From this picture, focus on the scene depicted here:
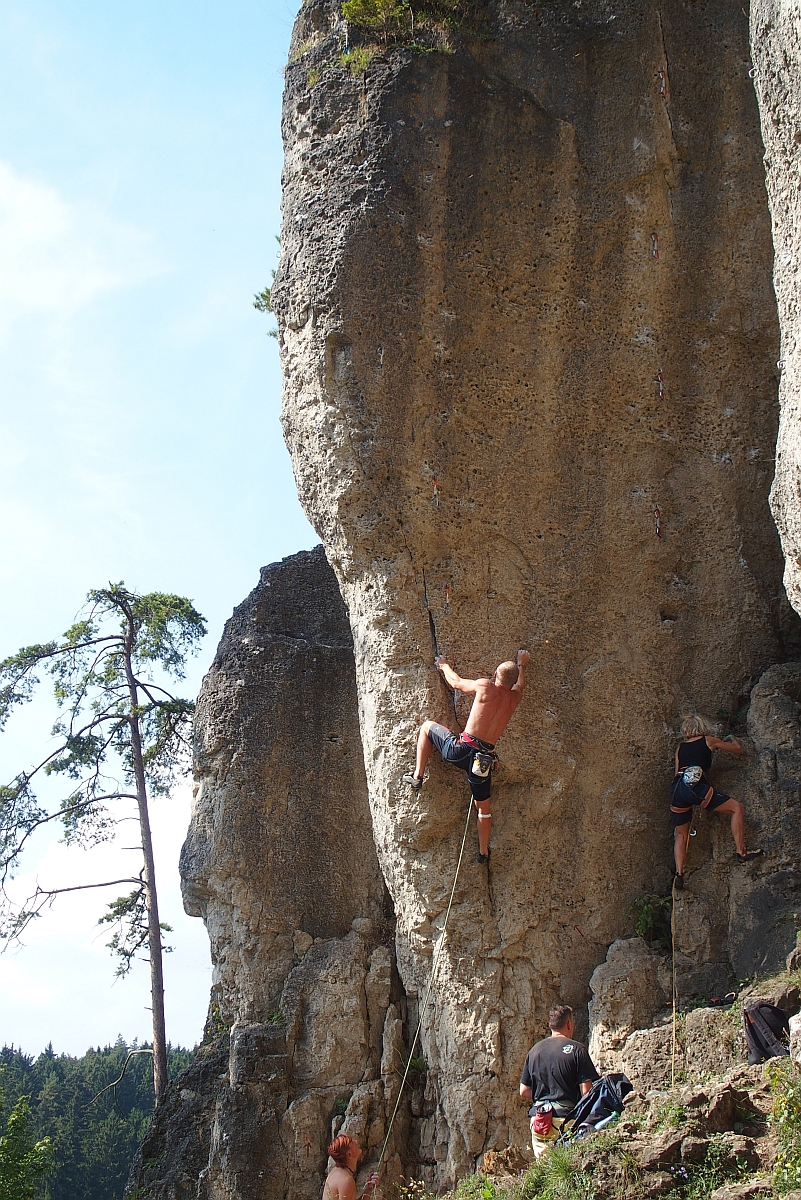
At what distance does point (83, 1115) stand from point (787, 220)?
30801 millimetres

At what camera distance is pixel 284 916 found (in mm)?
10484

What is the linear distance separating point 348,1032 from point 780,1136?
475cm

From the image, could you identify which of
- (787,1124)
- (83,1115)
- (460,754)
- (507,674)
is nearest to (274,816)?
(460,754)

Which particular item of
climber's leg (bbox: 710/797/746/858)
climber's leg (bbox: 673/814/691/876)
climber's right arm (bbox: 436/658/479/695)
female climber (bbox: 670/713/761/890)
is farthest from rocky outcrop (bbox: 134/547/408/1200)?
climber's leg (bbox: 710/797/746/858)

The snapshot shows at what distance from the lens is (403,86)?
9469mm

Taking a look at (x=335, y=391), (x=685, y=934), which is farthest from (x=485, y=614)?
(x=685, y=934)

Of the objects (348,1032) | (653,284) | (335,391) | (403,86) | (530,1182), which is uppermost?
(403,86)

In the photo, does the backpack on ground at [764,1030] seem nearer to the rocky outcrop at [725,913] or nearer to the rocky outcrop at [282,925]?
the rocky outcrop at [725,913]

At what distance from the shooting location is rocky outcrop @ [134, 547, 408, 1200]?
9.22 m

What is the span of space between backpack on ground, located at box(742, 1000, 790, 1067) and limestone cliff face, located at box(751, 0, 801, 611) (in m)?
2.53

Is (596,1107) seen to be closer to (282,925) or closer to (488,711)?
(488,711)

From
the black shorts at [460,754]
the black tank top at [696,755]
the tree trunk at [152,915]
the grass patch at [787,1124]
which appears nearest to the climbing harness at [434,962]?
the black shorts at [460,754]

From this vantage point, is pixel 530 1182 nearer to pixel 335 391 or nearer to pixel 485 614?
pixel 485 614

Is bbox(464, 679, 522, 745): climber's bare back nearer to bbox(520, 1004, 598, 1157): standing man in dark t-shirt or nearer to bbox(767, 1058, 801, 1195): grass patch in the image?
bbox(520, 1004, 598, 1157): standing man in dark t-shirt
